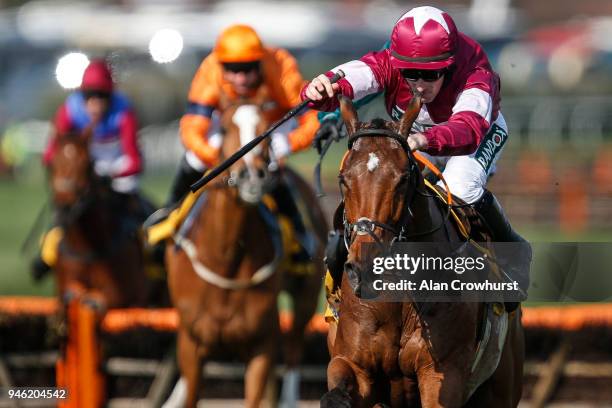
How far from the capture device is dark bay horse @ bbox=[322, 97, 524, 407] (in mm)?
4301

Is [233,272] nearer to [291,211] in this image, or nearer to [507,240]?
[291,211]

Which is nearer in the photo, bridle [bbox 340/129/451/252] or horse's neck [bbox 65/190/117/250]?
bridle [bbox 340/129/451/252]

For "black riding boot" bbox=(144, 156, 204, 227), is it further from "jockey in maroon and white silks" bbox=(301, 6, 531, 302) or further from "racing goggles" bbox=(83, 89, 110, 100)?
"jockey in maroon and white silks" bbox=(301, 6, 531, 302)

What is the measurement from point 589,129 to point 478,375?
2126cm

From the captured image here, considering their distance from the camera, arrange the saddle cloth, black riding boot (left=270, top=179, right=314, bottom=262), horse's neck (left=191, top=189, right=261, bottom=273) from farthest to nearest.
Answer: black riding boot (left=270, top=179, right=314, bottom=262) → the saddle cloth → horse's neck (left=191, top=189, right=261, bottom=273)

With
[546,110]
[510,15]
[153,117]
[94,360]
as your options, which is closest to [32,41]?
[153,117]

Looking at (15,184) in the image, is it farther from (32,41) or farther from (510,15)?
(510,15)

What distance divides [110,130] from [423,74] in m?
5.49

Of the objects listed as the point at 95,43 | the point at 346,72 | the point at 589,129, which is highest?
the point at 95,43

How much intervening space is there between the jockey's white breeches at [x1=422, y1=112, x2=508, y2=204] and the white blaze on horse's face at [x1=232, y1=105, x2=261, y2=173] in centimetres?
193

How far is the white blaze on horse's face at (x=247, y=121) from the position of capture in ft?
23.9

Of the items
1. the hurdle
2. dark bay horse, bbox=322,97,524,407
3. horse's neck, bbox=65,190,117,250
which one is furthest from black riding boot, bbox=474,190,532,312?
horse's neck, bbox=65,190,117,250

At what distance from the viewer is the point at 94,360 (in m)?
8.40

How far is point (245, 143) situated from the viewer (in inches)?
286
